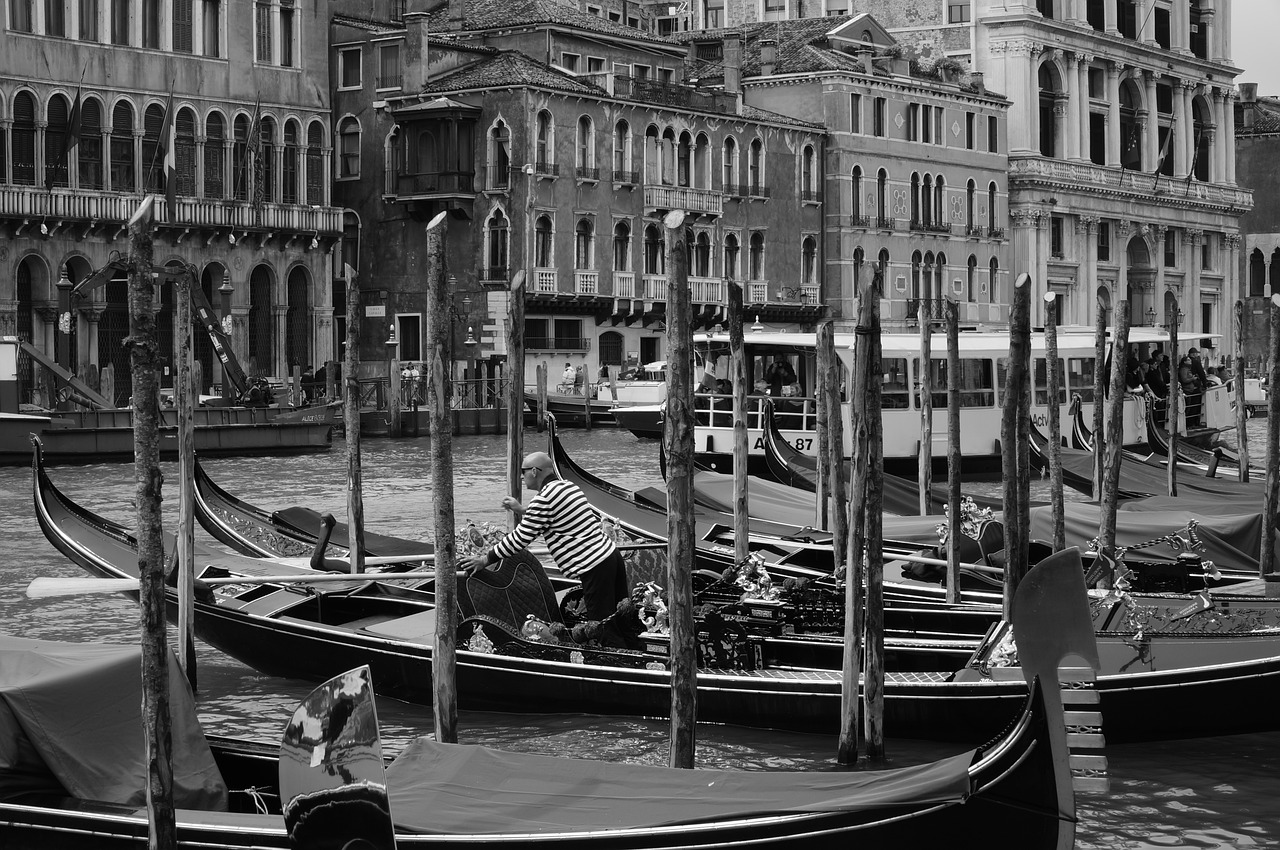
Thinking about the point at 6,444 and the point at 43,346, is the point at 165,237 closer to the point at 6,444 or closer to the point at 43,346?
the point at 43,346

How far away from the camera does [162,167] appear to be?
22406mm

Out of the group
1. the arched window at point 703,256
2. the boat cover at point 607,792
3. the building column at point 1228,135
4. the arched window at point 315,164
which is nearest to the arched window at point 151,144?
the arched window at point 315,164

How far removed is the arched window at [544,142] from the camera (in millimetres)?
26094

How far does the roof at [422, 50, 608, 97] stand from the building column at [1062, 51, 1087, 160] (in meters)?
12.7

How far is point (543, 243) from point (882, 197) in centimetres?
782

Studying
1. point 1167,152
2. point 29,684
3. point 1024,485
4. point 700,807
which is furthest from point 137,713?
point 1167,152

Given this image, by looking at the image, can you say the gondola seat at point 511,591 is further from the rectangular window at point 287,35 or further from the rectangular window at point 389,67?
the rectangular window at point 389,67

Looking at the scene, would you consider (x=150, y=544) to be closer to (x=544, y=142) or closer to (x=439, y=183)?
(x=439, y=183)

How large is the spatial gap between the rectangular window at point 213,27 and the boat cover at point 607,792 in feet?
Answer: 67.7

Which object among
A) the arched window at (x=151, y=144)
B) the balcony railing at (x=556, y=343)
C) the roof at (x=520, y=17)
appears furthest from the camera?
the roof at (x=520, y=17)

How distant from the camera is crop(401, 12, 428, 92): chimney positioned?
25.8 metres

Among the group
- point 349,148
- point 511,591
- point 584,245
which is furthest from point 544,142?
point 511,591

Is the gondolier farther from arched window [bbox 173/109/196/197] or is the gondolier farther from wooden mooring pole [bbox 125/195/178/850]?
arched window [bbox 173/109/196/197]

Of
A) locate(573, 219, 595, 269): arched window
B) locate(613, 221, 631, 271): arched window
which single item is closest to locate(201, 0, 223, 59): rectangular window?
locate(573, 219, 595, 269): arched window
